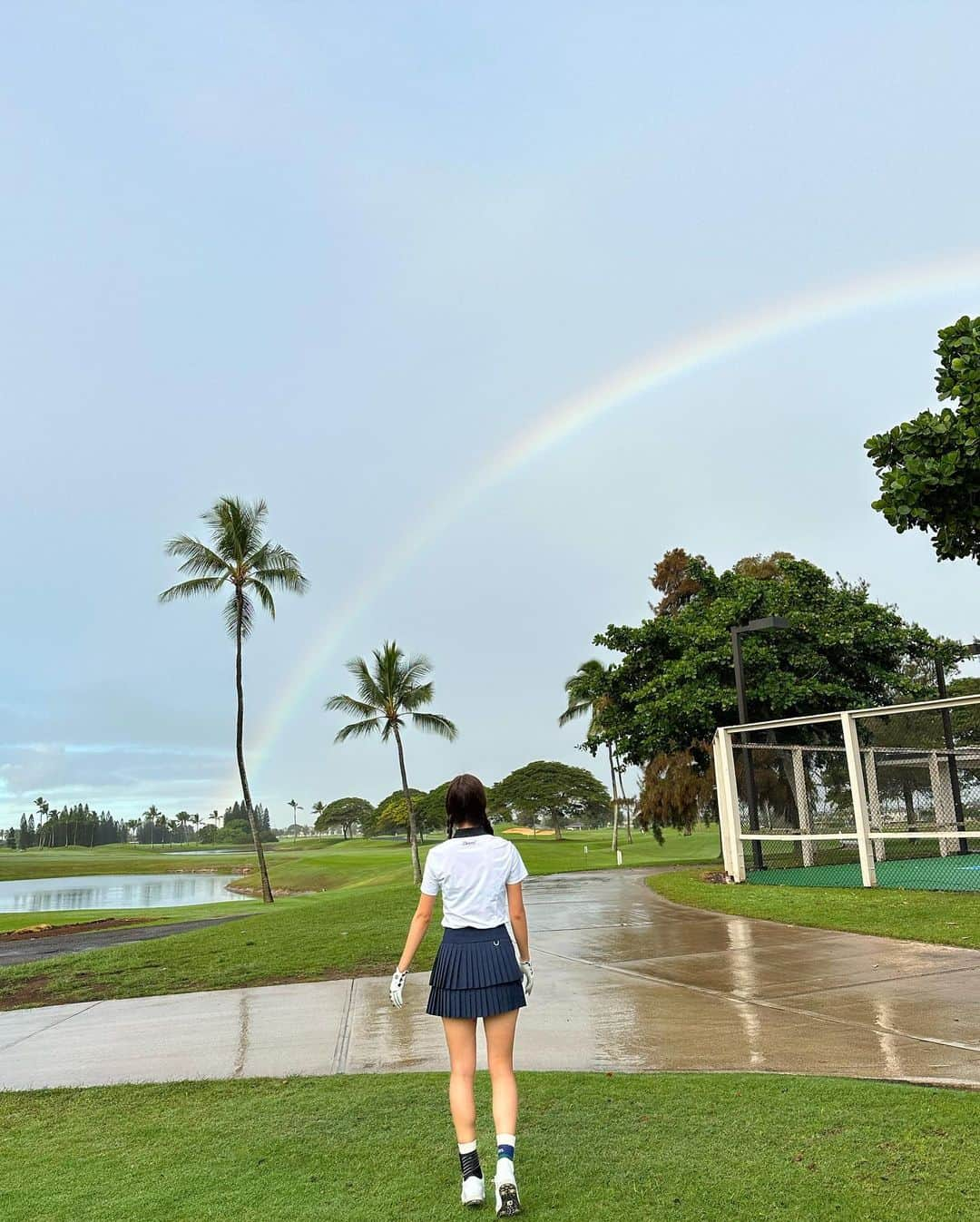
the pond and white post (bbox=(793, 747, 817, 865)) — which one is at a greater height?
white post (bbox=(793, 747, 817, 865))

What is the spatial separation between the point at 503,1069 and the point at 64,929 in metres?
19.8

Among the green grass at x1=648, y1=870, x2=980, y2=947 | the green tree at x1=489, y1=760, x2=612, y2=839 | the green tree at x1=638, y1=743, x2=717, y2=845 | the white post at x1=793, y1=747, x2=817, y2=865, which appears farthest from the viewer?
the green tree at x1=489, y1=760, x2=612, y2=839

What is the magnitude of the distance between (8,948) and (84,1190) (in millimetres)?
14455

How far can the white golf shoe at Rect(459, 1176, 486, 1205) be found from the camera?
12.0 feet

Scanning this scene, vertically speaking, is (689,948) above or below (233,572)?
below

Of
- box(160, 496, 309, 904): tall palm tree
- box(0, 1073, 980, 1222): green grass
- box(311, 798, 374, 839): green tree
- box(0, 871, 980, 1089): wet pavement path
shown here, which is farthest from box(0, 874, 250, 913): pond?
box(311, 798, 374, 839): green tree

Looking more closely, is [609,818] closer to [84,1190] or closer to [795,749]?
[795,749]

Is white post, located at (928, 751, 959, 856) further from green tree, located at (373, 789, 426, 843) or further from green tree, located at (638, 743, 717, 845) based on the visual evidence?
green tree, located at (373, 789, 426, 843)

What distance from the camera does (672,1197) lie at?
11.8ft

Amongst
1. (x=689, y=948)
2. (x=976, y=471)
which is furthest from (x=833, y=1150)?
(x=689, y=948)

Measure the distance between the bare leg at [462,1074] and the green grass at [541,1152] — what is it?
0.91 ft

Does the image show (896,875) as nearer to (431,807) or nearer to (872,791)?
(872,791)

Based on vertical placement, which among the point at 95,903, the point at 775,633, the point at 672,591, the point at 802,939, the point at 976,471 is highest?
the point at 672,591

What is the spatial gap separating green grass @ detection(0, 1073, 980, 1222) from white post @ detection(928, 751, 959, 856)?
13.5m
